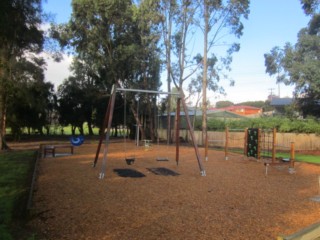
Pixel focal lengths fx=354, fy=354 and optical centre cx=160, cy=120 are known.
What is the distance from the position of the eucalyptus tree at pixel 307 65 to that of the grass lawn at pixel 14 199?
79.5ft

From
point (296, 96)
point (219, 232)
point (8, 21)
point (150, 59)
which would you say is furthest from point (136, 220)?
point (296, 96)

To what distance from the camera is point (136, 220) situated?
601 centimetres

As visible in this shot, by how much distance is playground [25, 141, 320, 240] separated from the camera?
548cm

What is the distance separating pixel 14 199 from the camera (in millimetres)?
7648

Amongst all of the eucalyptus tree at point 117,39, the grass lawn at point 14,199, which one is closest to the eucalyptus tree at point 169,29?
the eucalyptus tree at point 117,39

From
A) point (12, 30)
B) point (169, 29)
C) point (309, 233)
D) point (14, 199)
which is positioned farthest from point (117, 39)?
point (309, 233)

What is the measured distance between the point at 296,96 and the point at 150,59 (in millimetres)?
14503

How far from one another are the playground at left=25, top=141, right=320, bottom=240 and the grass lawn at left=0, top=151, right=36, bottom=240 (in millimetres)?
250

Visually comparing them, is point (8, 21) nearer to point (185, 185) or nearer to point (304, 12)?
point (185, 185)

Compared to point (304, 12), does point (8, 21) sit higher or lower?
lower

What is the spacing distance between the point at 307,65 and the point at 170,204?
1035 inches

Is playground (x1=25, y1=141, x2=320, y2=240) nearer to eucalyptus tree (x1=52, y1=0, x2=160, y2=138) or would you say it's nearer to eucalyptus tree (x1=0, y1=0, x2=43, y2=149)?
eucalyptus tree (x1=0, y1=0, x2=43, y2=149)

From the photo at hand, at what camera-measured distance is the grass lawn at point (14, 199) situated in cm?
523

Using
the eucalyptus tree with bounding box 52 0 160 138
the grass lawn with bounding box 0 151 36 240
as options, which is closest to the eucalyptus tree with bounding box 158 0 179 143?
the eucalyptus tree with bounding box 52 0 160 138
